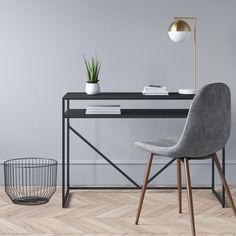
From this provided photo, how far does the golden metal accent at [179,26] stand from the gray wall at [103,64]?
35 centimetres

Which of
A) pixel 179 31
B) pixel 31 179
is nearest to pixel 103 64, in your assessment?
pixel 179 31

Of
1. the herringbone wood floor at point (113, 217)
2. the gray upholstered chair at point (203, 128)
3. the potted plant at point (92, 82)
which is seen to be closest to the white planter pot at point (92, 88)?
the potted plant at point (92, 82)

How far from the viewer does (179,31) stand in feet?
12.8

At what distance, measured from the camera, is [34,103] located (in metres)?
4.35

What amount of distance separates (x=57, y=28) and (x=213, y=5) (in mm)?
1116

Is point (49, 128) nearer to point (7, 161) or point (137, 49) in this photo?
point (7, 161)

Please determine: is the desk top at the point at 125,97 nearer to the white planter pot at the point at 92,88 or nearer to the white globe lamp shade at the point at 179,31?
the white planter pot at the point at 92,88

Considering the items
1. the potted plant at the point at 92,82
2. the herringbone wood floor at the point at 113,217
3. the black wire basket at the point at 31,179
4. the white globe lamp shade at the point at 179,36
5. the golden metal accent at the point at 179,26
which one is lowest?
the herringbone wood floor at the point at 113,217

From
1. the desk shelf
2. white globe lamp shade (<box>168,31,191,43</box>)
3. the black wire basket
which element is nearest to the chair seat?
the desk shelf

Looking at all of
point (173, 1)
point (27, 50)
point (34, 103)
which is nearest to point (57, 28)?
point (27, 50)

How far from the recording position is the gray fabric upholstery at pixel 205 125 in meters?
3.15

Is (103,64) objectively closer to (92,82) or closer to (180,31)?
(92,82)

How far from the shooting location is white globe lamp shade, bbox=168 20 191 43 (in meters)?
3.91

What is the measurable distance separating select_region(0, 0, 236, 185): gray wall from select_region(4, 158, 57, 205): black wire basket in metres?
0.07
